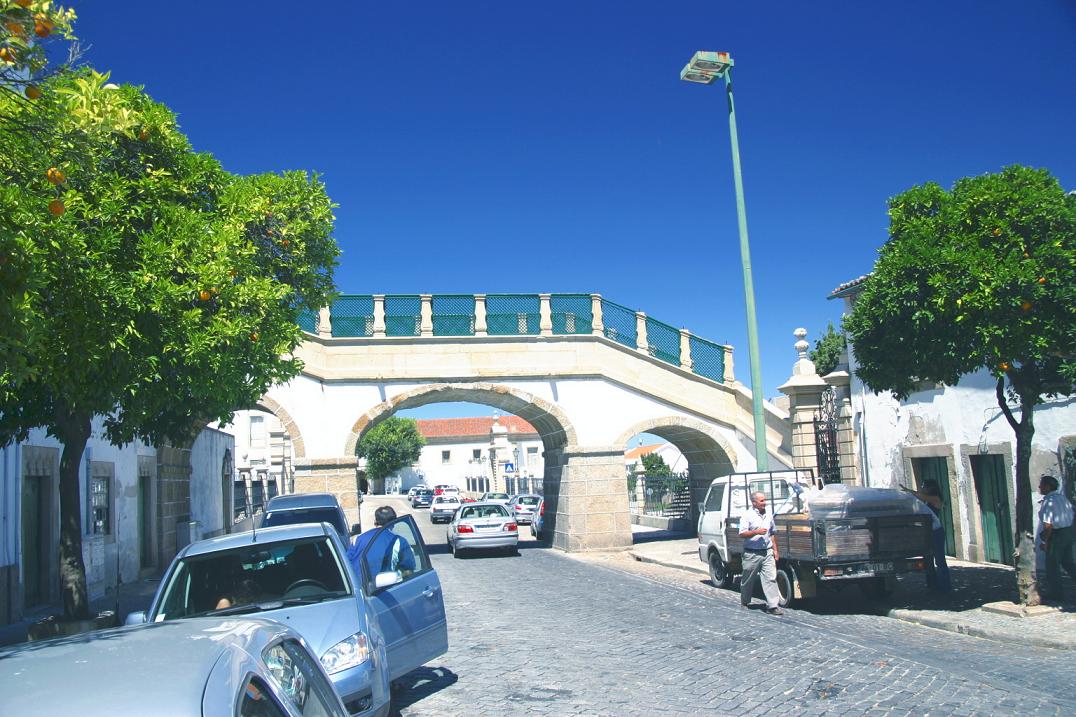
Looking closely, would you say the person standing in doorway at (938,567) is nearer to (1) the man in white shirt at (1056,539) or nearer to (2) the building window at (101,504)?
(1) the man in white shirt at (1056,539)

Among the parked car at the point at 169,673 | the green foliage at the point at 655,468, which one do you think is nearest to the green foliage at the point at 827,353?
the green foliage at the point at 655,468

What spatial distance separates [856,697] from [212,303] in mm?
7090

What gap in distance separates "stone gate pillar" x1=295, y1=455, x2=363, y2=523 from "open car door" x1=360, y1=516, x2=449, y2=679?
50.2 ft

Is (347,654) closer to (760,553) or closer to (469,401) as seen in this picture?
(760,553)

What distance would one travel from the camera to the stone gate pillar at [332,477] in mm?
23172

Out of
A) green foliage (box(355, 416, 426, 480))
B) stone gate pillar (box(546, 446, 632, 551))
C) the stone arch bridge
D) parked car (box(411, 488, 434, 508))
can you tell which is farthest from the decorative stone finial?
green foliage (box(355, 416, 426, 480))

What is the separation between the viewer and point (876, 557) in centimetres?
1117

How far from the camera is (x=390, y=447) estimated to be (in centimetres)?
8031

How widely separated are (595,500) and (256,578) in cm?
1773

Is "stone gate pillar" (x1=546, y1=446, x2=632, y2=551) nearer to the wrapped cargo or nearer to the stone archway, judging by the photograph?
the stone archway

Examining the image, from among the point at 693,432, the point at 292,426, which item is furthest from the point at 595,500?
the point at 292,426

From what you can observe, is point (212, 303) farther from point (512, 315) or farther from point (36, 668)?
point (512, 315)

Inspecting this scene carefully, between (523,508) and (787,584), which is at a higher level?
(787,584)

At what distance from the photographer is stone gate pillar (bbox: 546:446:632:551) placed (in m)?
23.8
